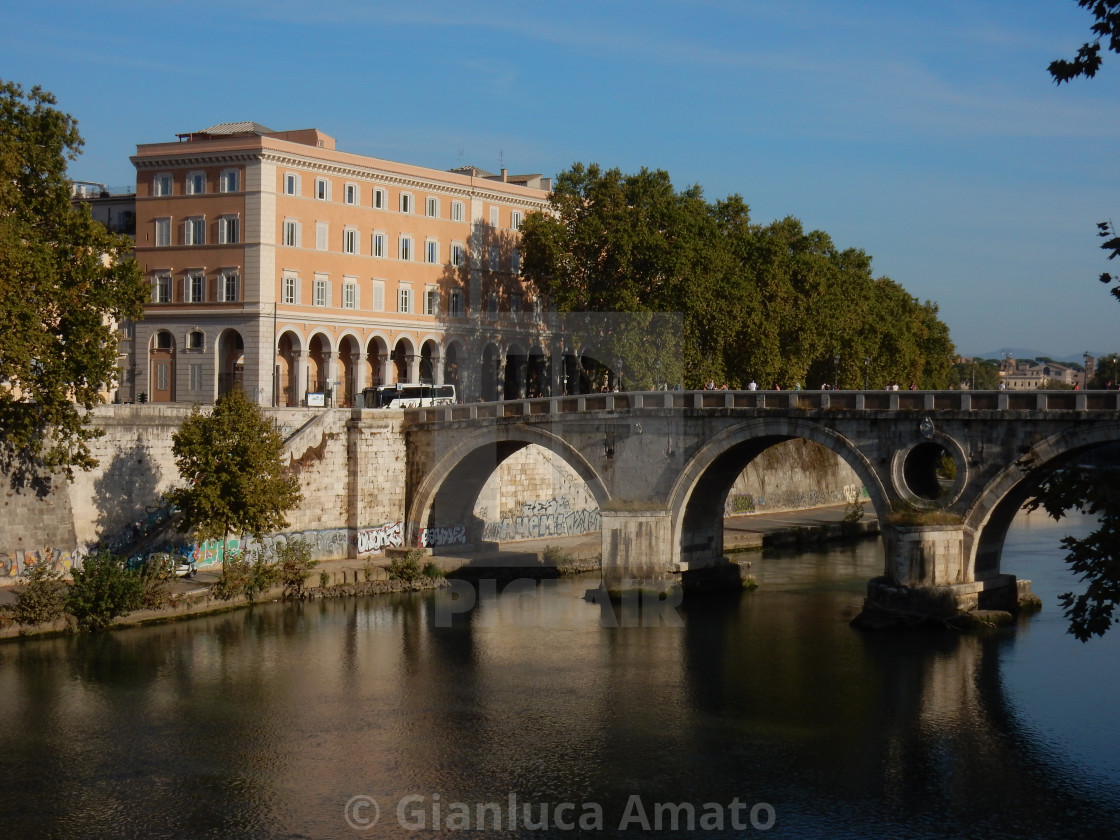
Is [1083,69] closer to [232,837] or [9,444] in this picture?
[232,837]

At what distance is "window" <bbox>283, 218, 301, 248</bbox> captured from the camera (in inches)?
2516

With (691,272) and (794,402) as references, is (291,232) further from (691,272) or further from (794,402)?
(794,402)

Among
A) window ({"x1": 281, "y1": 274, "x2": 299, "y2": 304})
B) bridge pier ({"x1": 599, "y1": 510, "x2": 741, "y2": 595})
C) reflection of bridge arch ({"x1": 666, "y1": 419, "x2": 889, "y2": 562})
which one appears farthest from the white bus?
reflection of bridge arch ({"x1": 666, "y1": 419, "x2": 889, "y2": 562})

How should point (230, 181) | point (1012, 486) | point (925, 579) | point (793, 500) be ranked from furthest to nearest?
point (793, 500)
point (230, 181)
point (925, 579)
point (1012, 486)

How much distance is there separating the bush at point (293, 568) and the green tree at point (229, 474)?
1621 mm

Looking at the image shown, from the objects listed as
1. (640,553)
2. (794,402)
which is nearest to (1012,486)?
(794,402)

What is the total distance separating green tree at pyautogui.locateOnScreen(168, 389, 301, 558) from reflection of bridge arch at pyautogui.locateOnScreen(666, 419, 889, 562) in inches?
546

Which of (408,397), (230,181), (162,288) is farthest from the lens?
(162,288)

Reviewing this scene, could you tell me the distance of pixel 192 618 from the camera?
138 feet

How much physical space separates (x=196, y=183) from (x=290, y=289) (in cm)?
684

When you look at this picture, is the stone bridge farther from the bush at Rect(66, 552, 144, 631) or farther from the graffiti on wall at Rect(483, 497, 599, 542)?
the bush at Rect(66, 552, 144, 631)

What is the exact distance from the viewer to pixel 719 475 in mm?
48281

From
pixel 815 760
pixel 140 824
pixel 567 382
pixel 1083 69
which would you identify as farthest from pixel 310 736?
pixel 567 382

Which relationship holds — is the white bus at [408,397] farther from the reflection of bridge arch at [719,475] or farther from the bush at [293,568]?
the reflection of bridge arch at [719,475]
